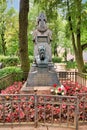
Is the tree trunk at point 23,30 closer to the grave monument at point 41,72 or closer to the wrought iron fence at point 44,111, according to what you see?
the grave monument at point 41,72

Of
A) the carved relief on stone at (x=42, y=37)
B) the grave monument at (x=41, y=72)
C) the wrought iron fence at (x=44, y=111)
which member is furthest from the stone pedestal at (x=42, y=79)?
the wrought iron fence at (x=44, y=111)

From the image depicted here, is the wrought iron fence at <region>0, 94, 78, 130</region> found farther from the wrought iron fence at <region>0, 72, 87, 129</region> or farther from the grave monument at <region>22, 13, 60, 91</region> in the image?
the grave monument at <region>22, 13, 60, 91</region>

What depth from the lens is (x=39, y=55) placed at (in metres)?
8.44

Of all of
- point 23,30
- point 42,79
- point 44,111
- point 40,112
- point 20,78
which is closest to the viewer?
point 44,111

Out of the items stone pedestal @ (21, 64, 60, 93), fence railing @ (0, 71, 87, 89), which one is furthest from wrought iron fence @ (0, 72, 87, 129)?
fence railing @ (0, 71, 87, 89)

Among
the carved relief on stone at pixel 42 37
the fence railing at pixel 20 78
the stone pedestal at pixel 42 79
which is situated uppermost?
the carved relief on stone at pixel 42 37

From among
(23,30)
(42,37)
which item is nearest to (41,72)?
(42,37)

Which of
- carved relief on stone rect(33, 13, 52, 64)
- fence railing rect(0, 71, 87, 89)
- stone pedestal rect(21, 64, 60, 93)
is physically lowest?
fence railing rect(0, 71, 87, 89)

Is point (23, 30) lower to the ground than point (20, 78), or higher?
higher

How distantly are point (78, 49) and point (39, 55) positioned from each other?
1078cm

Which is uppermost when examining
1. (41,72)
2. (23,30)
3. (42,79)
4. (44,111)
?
(23,30)

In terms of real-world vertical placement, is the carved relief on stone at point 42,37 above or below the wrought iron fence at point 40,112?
above

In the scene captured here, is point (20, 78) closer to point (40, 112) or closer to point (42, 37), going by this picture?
point (42, 37)

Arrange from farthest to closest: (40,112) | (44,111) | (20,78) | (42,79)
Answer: (20,78) → (42,79) → (40,112) → (44,111)
